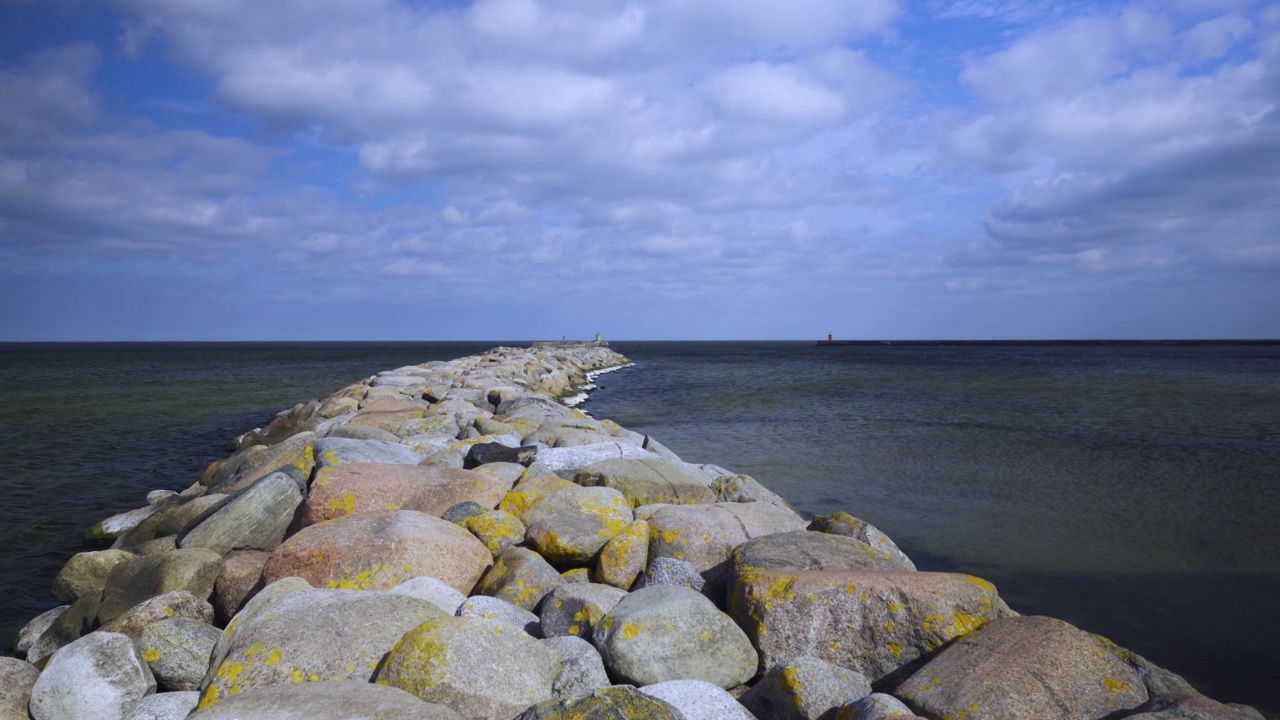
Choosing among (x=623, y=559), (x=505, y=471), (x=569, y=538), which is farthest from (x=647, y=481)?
(x=623, y=559)

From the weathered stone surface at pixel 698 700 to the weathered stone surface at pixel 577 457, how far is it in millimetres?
4600

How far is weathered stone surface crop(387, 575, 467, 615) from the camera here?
5043 mm

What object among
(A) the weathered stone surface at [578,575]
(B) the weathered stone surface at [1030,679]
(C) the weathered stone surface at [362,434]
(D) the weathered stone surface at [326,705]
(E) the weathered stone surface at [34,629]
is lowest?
(E) the weathered stone surface at [34,629]

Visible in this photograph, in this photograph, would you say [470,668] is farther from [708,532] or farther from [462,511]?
[462,511]

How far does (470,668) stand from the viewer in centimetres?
379

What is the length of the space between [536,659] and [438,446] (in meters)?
6.84

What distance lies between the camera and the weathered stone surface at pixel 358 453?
826 cm

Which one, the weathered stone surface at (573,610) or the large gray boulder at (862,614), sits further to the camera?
the weathered stone surface at (573,610)

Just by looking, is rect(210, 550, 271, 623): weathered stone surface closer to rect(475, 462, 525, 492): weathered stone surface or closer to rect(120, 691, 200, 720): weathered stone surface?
rect(120, 691, 200, 720): weathered stone surface

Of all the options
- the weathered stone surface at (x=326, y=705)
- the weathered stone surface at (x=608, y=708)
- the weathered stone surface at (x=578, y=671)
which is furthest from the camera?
the weathered stone surface at (x=578, y=671)

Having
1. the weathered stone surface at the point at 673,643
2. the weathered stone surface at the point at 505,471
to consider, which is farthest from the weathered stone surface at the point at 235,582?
the weathered stone surface at the point at 673,643

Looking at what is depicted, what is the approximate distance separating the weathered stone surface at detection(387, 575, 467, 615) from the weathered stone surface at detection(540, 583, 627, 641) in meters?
0.60

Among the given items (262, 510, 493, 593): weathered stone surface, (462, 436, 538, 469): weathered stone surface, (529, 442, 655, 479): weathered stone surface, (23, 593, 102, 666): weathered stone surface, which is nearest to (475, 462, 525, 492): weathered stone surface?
(529, 442, 655, 479): weathered stone surface

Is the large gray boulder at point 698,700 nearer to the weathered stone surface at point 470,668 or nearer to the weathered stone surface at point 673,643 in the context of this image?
the weathered stone surface at point 673,643
